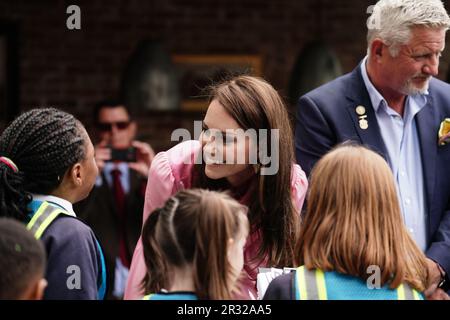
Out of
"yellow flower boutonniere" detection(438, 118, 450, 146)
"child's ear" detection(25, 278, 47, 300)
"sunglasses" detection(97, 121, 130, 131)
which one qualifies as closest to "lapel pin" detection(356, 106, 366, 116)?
"yellow flower boutonniere" detection(438, 118, 450, 146)

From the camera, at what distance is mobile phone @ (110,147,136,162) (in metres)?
6.86

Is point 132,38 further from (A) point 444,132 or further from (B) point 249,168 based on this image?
(B) point 249,168

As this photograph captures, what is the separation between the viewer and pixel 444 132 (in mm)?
4496

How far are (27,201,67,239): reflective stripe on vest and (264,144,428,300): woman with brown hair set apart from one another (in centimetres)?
76

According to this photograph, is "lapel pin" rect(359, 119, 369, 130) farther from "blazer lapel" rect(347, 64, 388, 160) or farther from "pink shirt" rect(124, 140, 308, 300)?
"pink shirt" rect(124, 140, 308, 300)

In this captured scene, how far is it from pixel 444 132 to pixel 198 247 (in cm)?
157

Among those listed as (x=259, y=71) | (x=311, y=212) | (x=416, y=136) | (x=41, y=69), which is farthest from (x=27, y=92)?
(x=311, y=212)

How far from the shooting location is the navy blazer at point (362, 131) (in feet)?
14.5

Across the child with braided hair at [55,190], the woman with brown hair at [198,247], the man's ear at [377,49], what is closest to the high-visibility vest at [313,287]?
the woman with brown hair at [198,247]

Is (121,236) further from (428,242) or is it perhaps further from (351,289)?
(351,289)

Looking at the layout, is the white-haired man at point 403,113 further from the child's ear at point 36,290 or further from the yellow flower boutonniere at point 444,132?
the child's ear at point 36,290

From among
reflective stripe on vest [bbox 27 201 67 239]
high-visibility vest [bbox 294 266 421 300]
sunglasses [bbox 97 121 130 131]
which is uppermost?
reflective stripe on vest [bbox 27 201 67 239]

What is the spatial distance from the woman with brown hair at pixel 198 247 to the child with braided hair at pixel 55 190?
33 centimetres
